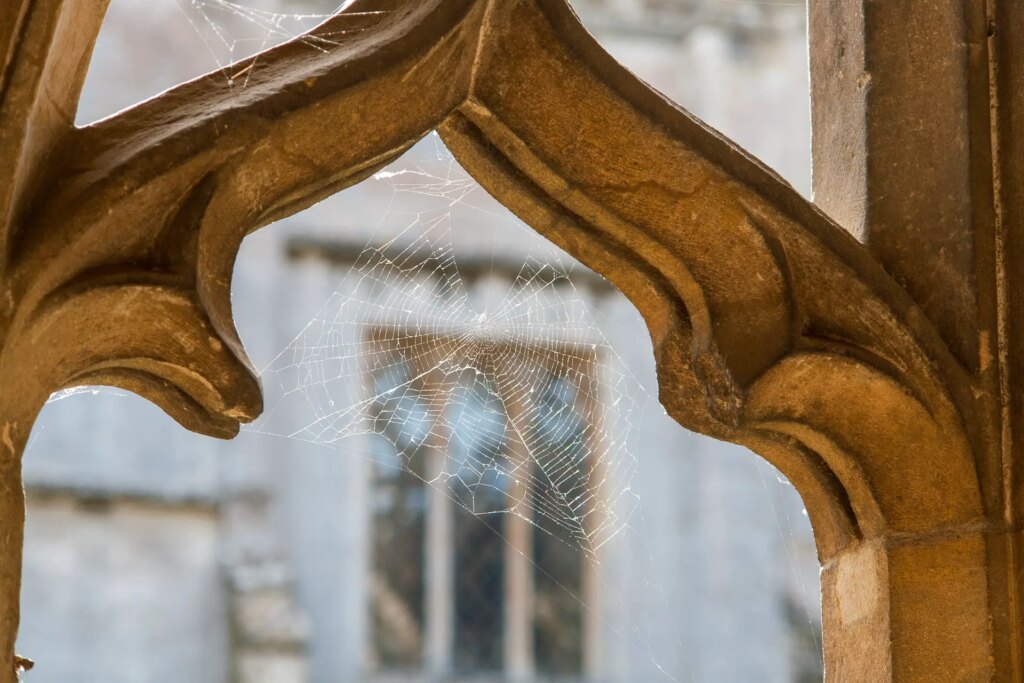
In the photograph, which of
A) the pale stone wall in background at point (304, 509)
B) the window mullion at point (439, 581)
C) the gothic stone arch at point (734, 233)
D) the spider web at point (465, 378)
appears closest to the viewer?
the gothic stone arch at point (734, 233)

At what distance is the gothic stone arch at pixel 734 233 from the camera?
128cm

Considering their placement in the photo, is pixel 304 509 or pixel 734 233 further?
pixel 304 509

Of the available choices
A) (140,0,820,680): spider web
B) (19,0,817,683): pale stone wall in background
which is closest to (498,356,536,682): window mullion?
(140,0,820,680): spider web

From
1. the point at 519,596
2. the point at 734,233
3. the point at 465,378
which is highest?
the point at 465,378

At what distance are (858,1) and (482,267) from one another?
494cm

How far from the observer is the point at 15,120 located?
1.18 metres

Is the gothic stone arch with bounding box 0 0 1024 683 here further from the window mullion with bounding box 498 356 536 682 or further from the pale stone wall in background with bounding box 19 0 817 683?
the window mullion with bounding box 498 356 536 682

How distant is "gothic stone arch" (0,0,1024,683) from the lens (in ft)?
4.20

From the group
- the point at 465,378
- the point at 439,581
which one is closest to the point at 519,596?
the point at 439,581

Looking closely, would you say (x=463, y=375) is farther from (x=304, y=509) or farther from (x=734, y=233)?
(x=734, y=233)

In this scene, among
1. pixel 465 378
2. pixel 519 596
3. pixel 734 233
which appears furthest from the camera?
pixel 519 596

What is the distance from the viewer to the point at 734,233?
146 cm

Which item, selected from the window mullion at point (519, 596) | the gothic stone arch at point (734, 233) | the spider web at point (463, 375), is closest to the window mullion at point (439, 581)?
the spider web at point (463, 375)

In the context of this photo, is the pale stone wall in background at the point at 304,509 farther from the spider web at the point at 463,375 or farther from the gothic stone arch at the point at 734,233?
the gothic stone arch at the point at 734,233
